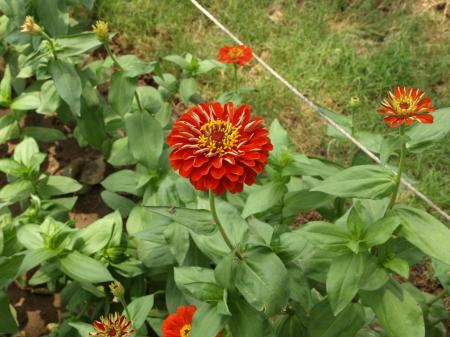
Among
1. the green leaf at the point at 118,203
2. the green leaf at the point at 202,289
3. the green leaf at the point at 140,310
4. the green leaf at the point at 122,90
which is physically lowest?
the green leaf at the point at 118,203

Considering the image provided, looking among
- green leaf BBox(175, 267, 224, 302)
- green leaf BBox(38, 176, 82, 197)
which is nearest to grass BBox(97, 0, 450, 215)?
green leaf BBox(38, 176, 82, 197)

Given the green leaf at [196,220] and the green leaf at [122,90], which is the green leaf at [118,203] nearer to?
the green leaf at [122,90]

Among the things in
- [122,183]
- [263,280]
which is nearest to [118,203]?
[122,183]

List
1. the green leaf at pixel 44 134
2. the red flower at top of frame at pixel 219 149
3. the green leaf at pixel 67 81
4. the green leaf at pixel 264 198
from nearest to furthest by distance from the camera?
the red flower at top of frame at pixel 219 149 < the green leaf at pixel 264 198 < the green leaf at pixel 67 81 < the green leaf at pixel 44 134

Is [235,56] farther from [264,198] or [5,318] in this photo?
[5,318]

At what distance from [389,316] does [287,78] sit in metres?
1.74

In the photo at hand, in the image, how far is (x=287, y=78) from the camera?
9.73 feet

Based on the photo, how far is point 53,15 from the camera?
2182 mm

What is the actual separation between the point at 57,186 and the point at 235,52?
37.6 inches

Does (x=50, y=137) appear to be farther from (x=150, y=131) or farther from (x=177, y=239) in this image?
(x=177, y=239)

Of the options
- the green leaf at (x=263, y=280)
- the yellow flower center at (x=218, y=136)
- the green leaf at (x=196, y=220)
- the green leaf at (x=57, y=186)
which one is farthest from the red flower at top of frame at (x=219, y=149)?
the green leaf at (x=57, y=186)

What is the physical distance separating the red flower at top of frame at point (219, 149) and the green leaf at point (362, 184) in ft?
0.63

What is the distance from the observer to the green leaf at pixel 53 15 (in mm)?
2158

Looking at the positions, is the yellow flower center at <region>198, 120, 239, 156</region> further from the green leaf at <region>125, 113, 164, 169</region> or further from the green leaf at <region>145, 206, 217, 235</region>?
the green leaf at <region>125, 113, 164, 169</region>
